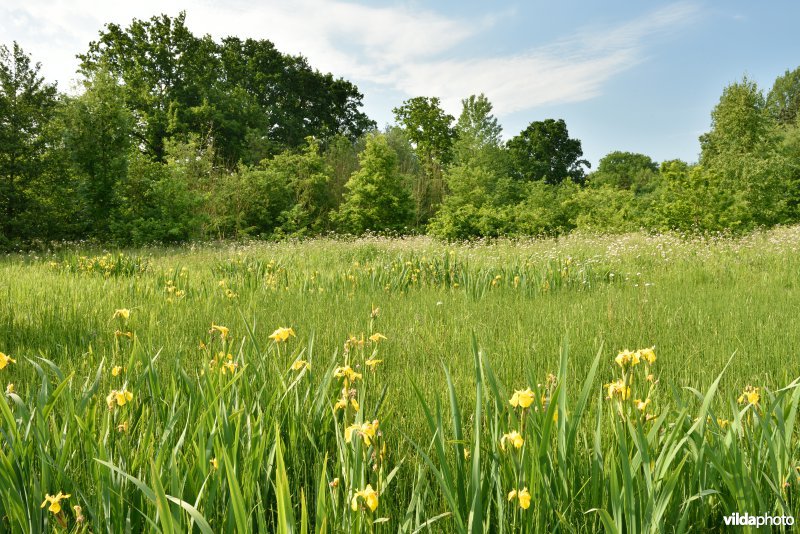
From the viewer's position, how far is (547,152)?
46.0 m

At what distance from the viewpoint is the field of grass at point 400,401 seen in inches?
47.8

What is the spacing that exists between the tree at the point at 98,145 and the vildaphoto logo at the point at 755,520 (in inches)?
703

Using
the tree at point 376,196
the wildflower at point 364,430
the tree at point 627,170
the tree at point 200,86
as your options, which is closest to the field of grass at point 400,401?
the wildflower at point 364,430

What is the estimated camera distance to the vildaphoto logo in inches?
47.3

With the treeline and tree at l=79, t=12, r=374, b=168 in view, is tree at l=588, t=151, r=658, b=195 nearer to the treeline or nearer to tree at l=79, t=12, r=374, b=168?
the treeline

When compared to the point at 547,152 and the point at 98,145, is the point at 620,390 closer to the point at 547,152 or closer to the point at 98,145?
the point at 98,145

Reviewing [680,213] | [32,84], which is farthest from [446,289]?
[32,84]

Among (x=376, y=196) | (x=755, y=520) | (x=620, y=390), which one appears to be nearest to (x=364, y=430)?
(x=620, y=390)

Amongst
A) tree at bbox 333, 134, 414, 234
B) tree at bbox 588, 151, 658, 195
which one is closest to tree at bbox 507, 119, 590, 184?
tree at bbox 588, 151, 658, 195

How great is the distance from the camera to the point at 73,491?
1.38 m

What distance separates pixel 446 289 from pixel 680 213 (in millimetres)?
11704

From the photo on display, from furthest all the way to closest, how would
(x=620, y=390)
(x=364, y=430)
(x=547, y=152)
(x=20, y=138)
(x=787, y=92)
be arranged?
(x=787, y=92), (x=547, y=152), (x=20, y=138), (x=620, y=390), (x=364, y=430)

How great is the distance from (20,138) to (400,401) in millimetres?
16190

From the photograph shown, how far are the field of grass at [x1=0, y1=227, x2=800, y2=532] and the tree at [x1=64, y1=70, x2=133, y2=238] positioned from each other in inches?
389
